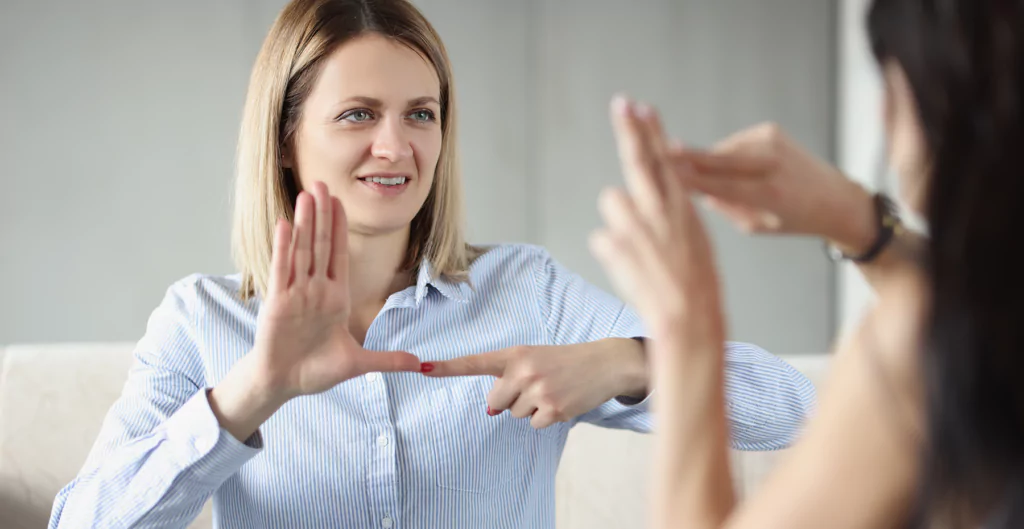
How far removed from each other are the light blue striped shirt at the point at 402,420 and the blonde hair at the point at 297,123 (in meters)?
0.08

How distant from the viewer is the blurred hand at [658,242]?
2.39ft

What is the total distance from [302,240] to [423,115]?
49 centimetres

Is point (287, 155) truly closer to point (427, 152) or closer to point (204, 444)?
point (427, 152)

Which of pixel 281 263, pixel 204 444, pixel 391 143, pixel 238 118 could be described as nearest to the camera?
pixel 281 263

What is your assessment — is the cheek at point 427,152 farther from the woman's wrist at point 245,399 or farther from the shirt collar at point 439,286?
the woman's wrist at point 245,399

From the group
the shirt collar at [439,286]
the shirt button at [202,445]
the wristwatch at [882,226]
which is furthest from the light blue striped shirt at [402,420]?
the wristwatch at [882,226]

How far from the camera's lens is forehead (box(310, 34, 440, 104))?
55.6 inches

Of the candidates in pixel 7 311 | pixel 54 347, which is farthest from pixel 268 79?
pixel 7 311

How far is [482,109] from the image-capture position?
12.1 feet

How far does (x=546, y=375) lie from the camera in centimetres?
121

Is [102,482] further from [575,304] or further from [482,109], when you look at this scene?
[482,109]

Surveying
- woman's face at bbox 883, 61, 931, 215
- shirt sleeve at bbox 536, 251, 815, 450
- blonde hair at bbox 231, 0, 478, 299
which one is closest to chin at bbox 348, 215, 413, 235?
blonde hair at bbox 231, 0, 478, 299

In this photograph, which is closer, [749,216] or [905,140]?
[905,140]

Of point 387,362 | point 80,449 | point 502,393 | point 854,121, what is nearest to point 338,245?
point 387,362
